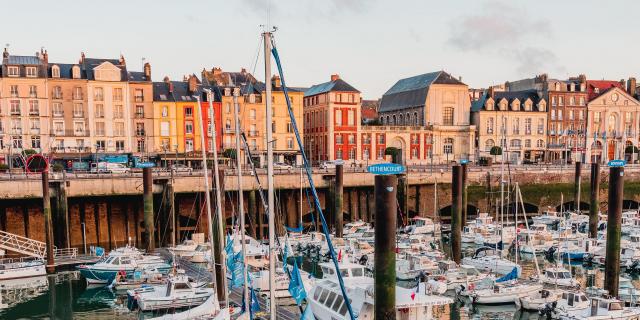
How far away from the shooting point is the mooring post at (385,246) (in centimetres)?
1833

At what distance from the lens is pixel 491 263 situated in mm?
34250

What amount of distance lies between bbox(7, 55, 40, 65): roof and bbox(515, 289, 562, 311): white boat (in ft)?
186

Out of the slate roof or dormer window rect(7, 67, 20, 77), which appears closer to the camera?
dormer window rect(7, 67, 20, 77)

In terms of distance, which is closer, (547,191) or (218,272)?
(218,272)

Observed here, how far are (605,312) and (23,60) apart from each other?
61462 millimetres

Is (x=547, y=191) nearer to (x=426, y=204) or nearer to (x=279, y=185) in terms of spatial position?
(x=426, y=204)

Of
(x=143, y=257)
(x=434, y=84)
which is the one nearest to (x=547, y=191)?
(x=434, y=84)

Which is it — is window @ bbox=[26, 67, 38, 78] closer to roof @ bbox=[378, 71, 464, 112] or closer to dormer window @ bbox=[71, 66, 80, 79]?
dormer window @ bbox=[71, 66, 80, 79]

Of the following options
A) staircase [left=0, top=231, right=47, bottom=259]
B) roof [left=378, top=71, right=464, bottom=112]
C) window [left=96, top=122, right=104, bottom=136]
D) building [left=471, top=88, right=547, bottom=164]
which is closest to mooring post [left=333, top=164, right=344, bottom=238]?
staircase [left=0, top=231, right=47, bottom=259]

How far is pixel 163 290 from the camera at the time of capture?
2712 centimetres

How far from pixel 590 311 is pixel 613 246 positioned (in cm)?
480

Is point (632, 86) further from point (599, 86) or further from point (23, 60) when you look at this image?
point (23, 60)

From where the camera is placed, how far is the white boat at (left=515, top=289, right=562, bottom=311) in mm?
27047

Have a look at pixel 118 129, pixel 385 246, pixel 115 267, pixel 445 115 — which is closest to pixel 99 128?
pixel 118 129
